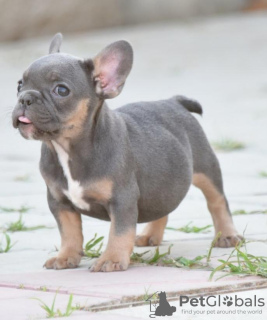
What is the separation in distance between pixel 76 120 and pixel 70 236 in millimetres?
619

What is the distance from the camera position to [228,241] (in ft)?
16.0

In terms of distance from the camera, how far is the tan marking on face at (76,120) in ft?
13.7

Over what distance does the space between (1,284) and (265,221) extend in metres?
2.15

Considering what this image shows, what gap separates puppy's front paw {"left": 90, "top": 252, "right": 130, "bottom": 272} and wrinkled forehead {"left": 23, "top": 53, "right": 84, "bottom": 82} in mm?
852

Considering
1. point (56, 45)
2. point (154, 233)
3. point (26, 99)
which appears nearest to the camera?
point (26, 99)

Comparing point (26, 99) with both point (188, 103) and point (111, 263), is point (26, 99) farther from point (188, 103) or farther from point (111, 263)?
point (188, 103)

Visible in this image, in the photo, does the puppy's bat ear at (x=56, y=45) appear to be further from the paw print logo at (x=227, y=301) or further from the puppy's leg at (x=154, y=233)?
the paw print logo at (x=227, y=301)

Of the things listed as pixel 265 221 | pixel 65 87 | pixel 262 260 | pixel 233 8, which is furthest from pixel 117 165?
pixel 233 8

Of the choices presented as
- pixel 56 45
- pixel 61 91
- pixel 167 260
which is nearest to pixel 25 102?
pixel 61 91

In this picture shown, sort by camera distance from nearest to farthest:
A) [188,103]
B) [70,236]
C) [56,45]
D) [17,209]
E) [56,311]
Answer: [56,311] → [70,236] → [56,45] → [188,103] → [17,209]

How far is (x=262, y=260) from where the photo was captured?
157 inches

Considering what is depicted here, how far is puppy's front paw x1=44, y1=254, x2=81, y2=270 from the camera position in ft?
14.1

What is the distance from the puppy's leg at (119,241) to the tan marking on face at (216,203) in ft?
2.78

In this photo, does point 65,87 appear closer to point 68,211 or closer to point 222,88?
point 68,211
